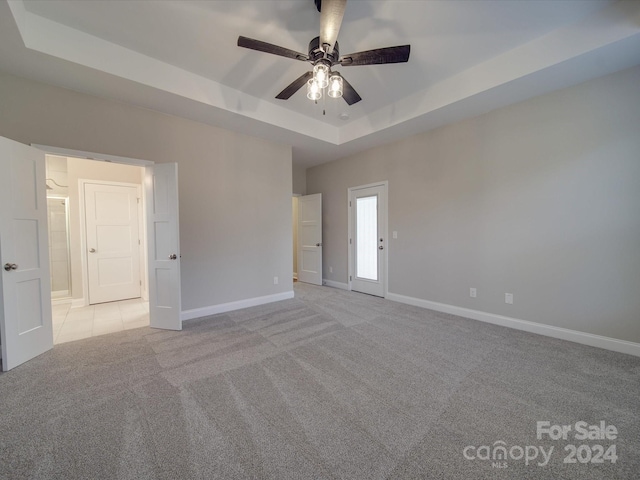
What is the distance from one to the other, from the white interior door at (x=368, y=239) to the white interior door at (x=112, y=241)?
428 centimetres

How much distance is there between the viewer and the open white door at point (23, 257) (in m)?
2.29

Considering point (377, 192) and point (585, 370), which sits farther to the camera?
point (377, 192)

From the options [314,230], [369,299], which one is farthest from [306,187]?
[369,299]

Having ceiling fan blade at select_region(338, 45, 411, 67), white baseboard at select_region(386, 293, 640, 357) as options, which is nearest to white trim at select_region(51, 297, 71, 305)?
ceiling fan blade at select_region(338, 45, 411, 67)

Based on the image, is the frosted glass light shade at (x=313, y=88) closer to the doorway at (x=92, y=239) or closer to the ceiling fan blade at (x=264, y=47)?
the ceiling fan blade at (x=264, y=47)

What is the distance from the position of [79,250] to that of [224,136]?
3274 millimetres

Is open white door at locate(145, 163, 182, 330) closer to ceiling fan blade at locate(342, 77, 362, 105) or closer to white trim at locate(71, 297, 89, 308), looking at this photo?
white trim at locate(71, 297, 89, 308)

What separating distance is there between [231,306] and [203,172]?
83.3 inches

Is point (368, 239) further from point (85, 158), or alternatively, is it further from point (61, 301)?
point (61, 301)

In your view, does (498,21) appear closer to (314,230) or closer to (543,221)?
(543,221)

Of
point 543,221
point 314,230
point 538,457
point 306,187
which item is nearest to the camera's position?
point 538,457

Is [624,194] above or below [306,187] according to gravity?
below

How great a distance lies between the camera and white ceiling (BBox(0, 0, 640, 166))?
212 cm

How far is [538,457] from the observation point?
143 centimetres
